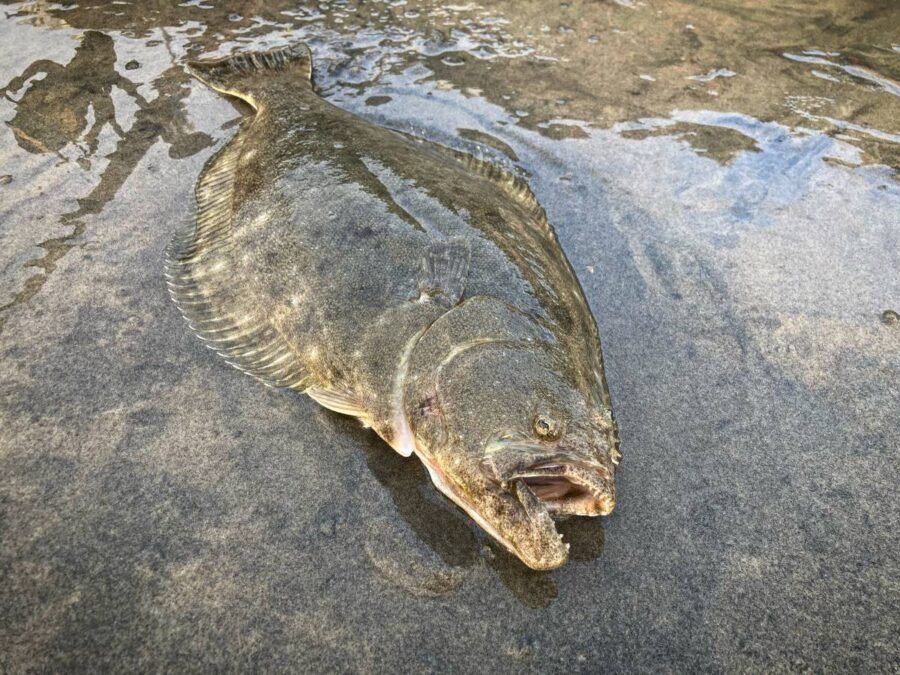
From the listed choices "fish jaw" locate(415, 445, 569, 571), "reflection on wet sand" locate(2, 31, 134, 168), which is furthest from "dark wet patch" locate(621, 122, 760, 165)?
"reflection on wet sand" locate(2, 31, 134, 168)

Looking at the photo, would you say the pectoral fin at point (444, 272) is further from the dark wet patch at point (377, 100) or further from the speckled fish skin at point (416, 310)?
the dark wet patch at point (377, 100)

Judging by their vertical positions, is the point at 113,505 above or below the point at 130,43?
below

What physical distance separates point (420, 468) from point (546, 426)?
76 cm

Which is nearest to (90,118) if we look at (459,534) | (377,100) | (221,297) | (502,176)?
(377,100)

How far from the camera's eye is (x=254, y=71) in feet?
16.0

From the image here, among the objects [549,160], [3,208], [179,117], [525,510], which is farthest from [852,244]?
[3,208]

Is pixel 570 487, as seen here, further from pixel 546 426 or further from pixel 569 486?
pixel 546 426

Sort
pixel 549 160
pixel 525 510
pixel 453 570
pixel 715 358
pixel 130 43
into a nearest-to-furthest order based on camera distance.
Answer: pixel 525 510, pixel 453 570, pixel 715 358, pixel 549 160, pixel 130 43

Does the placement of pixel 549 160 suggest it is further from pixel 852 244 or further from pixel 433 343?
pixel 433 343

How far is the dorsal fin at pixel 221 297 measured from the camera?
2.98 metres

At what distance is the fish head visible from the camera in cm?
213

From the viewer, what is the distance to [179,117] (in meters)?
4.71

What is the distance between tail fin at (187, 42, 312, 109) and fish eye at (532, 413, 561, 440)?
145 inches

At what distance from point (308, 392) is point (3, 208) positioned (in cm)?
273
